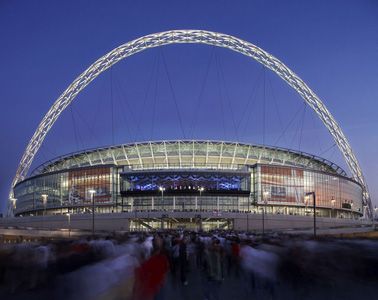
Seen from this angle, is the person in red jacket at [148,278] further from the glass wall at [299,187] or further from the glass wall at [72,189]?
the glass wall at [72,189]

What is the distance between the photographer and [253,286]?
1458cm

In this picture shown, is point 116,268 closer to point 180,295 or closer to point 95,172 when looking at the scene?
point 180,295

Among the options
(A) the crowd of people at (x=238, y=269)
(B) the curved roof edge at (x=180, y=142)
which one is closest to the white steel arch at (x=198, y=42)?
(B) the curved roof edge at (x=180, y=142)

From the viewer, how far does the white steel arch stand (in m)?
101

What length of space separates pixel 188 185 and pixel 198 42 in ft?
104

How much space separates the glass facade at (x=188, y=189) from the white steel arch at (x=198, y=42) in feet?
53.2

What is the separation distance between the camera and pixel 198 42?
99875 millimetres

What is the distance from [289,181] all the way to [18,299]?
3840 inches

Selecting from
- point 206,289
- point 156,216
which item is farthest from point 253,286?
point 156,216

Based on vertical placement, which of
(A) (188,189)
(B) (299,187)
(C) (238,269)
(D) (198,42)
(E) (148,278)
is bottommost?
(C) (238,269)

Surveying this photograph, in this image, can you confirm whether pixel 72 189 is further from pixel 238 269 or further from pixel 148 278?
pixel 148 278

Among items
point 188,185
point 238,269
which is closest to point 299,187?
point 188,185

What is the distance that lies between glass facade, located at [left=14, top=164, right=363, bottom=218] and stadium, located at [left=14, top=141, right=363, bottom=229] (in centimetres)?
23

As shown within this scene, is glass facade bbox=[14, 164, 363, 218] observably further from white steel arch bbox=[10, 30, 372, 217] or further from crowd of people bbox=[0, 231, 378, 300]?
crowd of people bbox=[0, 231, 378, 300]
